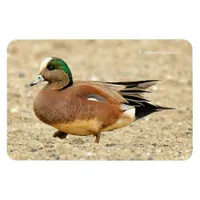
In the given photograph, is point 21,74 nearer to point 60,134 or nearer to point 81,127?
point 60,134

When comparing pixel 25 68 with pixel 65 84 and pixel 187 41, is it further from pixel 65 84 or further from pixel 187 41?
pixel 187 41

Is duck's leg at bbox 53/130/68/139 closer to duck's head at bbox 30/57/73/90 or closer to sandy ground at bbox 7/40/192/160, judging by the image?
sandy ground at bbox 7/40/192/160

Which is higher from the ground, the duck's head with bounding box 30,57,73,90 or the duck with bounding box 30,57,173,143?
the duck's head with bounding box 30,57,73,90

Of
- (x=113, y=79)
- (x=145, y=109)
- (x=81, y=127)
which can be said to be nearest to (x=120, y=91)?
(x=145, y=109)

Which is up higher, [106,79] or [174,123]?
[106,79]

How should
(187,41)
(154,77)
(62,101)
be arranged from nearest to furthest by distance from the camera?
(62,101) < (187,41) < (154,77)

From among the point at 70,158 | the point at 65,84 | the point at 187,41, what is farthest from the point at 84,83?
the point at 187,41

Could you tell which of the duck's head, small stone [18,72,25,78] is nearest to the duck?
the duck's head

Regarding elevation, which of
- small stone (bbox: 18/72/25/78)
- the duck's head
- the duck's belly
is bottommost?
the duck's belly
